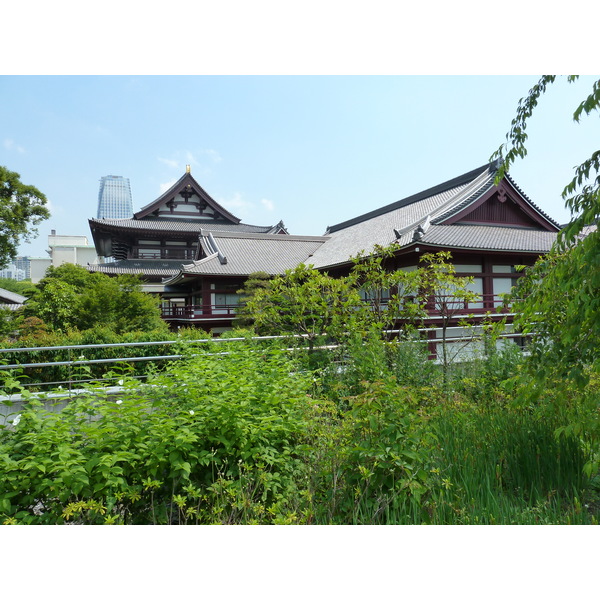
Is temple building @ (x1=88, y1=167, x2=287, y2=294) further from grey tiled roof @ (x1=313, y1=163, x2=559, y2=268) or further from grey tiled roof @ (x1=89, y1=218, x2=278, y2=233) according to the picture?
grey tiled roof @ (x1=313, y1=163, x2=559, y2=268)

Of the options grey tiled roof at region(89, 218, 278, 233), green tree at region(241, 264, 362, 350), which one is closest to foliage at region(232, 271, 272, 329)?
green tree at region(241, 264, 362, 350)

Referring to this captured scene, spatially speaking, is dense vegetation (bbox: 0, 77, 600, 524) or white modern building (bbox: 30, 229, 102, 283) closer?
dense vegetation (bbox: 0, 77, 600, 524)

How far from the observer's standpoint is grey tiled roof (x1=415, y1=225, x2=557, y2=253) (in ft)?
32.4

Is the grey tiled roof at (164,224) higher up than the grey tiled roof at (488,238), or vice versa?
the grey tiled roof at (164,224)

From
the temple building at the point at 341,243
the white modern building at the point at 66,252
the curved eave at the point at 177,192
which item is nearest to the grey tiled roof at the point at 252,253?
the temple building at the point at 341,243

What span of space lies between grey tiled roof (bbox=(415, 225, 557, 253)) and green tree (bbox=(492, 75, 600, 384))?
6868 millimetres

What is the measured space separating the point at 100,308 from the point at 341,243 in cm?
863

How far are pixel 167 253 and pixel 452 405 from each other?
19154 millimetres

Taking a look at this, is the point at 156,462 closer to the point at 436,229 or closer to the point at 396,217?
the point at 436,229

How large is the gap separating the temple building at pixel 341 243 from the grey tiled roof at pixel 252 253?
0.13 feet

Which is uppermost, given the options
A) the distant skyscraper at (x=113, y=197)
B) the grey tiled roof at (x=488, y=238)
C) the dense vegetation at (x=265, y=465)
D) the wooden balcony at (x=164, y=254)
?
the distant skyscraper at (x=113, y=197)

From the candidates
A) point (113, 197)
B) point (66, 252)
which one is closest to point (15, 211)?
point (66, 252)

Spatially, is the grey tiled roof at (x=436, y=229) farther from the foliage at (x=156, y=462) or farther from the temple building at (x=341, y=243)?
the foliage at (x=156, y=462)

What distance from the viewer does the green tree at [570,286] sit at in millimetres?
1596
